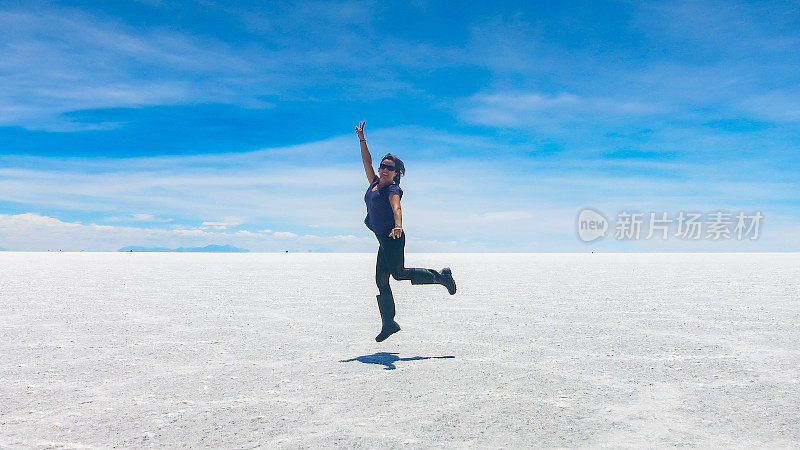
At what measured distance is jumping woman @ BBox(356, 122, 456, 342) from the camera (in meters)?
4.89

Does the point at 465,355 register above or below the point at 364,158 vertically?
below

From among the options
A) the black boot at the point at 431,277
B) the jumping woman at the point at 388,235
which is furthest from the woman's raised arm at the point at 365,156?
the black boot at the point at 431,277

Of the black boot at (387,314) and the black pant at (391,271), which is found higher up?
the black pant at (391,271)

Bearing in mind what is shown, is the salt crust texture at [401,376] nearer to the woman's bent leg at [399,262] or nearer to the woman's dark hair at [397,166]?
the woman's bent leg at [399,262]

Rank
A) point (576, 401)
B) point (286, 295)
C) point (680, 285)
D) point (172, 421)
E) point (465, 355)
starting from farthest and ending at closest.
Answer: point (680, 285)
point (286, 295)
point (465, 355)
point (576, 401)
point (172, 421)

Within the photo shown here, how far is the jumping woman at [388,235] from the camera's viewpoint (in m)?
4.89

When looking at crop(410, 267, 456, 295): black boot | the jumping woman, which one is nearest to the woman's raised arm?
the jumping woman

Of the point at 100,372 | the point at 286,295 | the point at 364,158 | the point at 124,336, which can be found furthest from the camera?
the point at 286,295

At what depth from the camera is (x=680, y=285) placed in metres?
11.8

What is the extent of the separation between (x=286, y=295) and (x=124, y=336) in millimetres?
4294

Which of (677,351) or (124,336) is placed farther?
(124,336)

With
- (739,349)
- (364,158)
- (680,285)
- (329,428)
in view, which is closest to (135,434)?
(329,428)

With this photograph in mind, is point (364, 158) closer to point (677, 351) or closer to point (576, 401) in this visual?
point (576, 401)

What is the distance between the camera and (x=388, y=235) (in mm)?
4934
